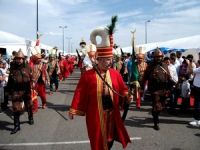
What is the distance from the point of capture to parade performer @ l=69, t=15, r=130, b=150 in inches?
194

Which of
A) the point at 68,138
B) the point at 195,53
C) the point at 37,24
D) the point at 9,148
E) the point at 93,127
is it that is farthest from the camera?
the point at 37,24

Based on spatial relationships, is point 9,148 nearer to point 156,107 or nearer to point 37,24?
point 156,107

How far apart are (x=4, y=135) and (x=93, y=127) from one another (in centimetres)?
346

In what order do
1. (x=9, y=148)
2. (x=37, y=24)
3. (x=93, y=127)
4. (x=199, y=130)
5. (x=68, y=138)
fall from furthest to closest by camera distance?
(x=37, y=24), (x=199, y=130), (x=68, y=138), (x=9, y=148), (x=93, y=127)

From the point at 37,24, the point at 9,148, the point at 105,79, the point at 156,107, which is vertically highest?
the point at 37,24

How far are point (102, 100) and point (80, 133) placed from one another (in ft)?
9.78

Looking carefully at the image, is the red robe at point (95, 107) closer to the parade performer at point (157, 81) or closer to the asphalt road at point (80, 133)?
the asphalt road at point (80, 133)

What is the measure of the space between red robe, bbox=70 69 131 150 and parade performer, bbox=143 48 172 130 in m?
3.25

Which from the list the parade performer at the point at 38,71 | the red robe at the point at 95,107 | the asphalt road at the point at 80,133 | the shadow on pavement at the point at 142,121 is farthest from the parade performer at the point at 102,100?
the parade performer at the point at 38,71

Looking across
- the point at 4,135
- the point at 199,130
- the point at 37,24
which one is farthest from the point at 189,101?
the point at 37,24

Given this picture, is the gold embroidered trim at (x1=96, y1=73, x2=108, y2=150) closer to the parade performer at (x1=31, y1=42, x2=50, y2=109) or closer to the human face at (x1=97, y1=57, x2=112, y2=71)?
the human face at (x1=97, y1=57, x2=112, y2=71)

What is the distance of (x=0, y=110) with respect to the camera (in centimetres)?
1096

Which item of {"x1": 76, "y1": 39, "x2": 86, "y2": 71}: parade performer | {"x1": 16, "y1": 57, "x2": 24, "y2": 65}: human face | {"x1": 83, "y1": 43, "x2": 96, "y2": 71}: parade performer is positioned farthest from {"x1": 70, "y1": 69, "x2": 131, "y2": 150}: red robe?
{"x1": 76, "y1": 39, "x2": 86, "y2": 71}: parade performer

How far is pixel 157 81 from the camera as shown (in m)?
8.23
